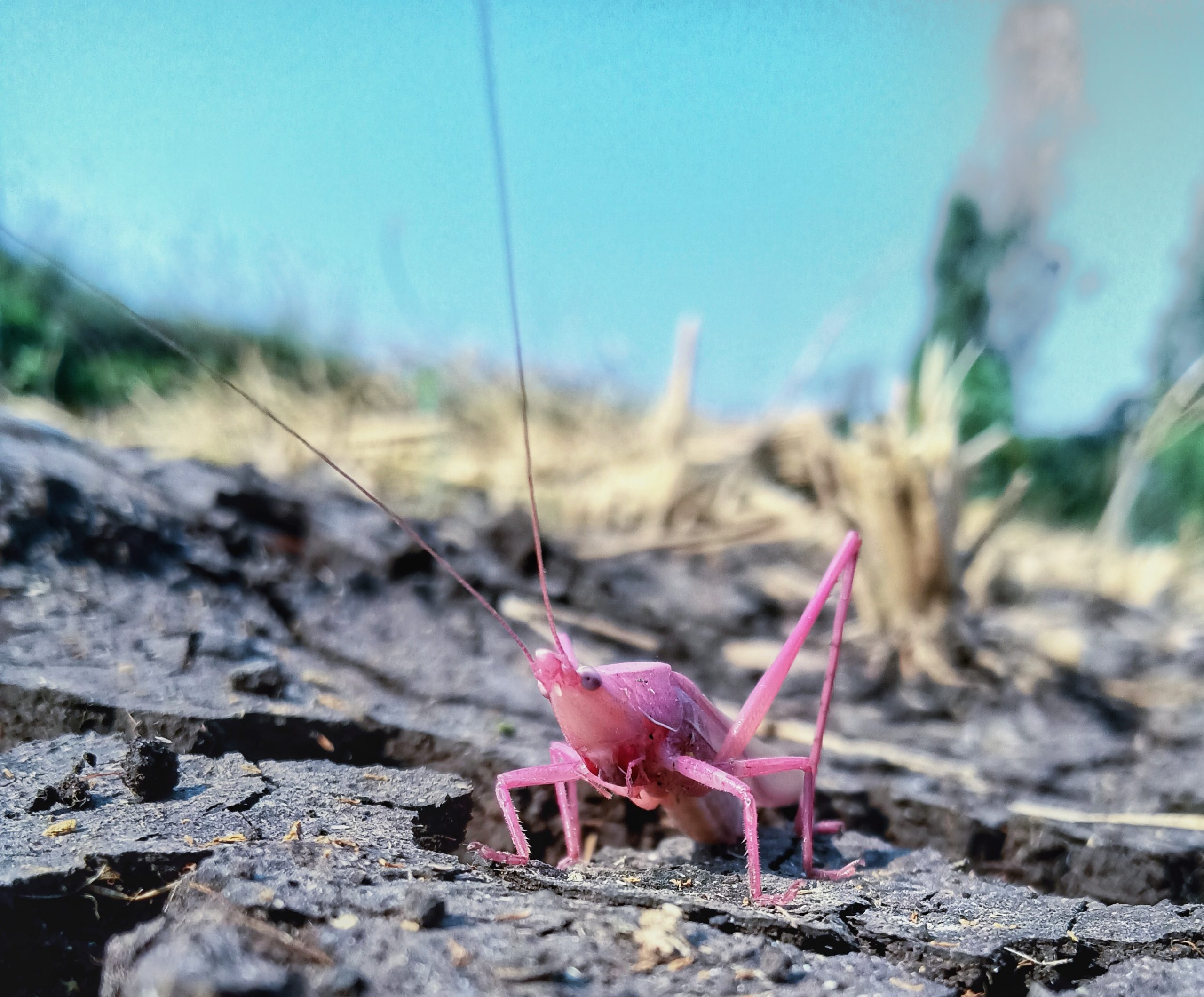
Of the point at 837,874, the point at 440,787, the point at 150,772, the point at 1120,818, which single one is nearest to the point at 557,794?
the point at 440,787

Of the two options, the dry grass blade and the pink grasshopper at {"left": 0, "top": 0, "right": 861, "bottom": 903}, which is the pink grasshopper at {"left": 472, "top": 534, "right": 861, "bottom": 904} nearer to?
the pink grasshopper at {"left": 0, "top": 0, "right": 861, "bottom": 903}

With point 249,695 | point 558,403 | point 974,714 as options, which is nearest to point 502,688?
point 249,695

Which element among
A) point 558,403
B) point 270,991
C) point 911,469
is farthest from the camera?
point 558,403

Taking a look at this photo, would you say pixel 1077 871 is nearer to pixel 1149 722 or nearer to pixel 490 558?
pixel 1149 722

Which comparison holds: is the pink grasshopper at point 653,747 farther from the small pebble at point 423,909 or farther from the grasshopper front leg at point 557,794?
the small pebble at point 423,909

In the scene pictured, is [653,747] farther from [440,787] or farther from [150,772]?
[150,772]

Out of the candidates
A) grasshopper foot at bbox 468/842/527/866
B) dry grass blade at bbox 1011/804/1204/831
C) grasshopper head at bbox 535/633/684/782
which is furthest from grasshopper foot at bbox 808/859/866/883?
dry grass blade at bbox 1011/804/1204/831
